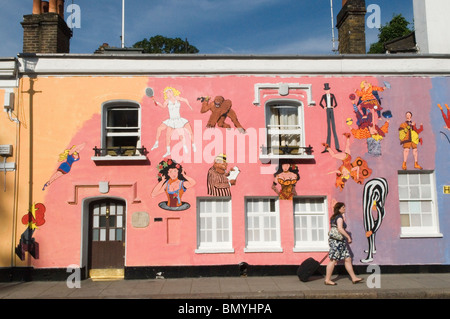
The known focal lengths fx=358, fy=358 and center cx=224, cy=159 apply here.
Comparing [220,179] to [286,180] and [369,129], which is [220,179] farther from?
[369,129]

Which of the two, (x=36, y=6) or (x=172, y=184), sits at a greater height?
(x=36, y=6)

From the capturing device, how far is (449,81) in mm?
11156

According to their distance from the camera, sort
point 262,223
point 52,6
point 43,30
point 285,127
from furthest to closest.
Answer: point 52,6 < point 43,30 < point 285,127 < point 262,223

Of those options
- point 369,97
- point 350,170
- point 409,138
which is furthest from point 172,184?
point 409,138

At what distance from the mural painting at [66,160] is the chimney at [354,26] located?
9585 mm

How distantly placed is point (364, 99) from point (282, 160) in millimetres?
3174

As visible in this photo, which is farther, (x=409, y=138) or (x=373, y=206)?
(x=409, y=138)

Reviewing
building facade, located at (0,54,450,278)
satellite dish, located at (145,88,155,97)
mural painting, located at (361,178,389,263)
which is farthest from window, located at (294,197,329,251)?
satellite dish, located at (145,88,155,97)

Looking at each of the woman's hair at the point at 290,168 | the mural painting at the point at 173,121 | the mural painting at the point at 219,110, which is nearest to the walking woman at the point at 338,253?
the woman's hair at the point at 290,168

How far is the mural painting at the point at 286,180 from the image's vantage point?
10617mm

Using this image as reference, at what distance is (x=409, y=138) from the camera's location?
426 inches

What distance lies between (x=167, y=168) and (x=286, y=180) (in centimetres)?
354
